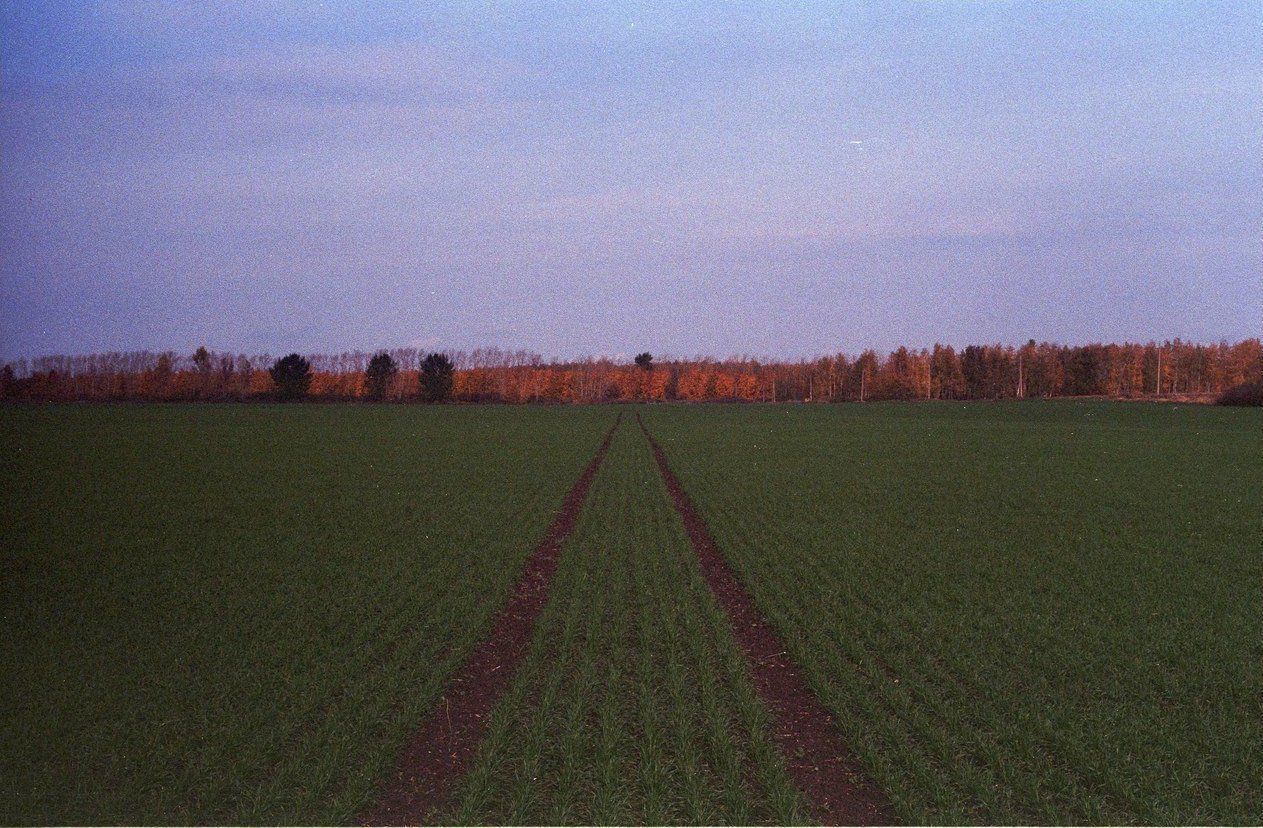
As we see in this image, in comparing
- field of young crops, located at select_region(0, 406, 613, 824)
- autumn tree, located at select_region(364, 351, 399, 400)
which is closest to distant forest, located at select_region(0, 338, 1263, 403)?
autumn tree, located at select_region(364, 351, 399, 400)

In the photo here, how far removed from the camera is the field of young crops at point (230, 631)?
604 cm

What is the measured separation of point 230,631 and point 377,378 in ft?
471

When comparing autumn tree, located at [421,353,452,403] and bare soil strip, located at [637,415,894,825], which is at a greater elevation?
autumn tree, located at [421,353,452,403]

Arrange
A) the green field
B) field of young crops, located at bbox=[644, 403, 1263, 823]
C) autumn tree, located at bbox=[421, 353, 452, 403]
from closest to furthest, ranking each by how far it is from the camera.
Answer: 1. the green field
2. field of young crops, located at bbox=[644, 403, 1263, 823]
3. autumn tree, located at bbox=[421, 353, 452, 403]

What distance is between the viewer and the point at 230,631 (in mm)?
9867

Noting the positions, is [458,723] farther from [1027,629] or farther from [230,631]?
[1027,629]

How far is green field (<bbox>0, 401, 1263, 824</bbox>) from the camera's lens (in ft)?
19.5

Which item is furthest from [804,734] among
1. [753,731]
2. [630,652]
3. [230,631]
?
[230,631]

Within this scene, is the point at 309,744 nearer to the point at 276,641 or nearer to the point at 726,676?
the point at 276,641

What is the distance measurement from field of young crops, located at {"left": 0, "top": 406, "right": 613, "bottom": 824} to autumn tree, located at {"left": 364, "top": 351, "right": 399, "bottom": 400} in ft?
408

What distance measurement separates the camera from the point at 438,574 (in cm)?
1311

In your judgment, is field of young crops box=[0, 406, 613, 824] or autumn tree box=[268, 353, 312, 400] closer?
field of young crops box=[0, 406, 613, 824]

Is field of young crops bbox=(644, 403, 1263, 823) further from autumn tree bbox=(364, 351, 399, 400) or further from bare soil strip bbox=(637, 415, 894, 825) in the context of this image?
autumn tree bbox=(364, 351, 399, 400)

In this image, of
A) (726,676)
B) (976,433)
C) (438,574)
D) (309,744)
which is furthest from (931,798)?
(976,433)
